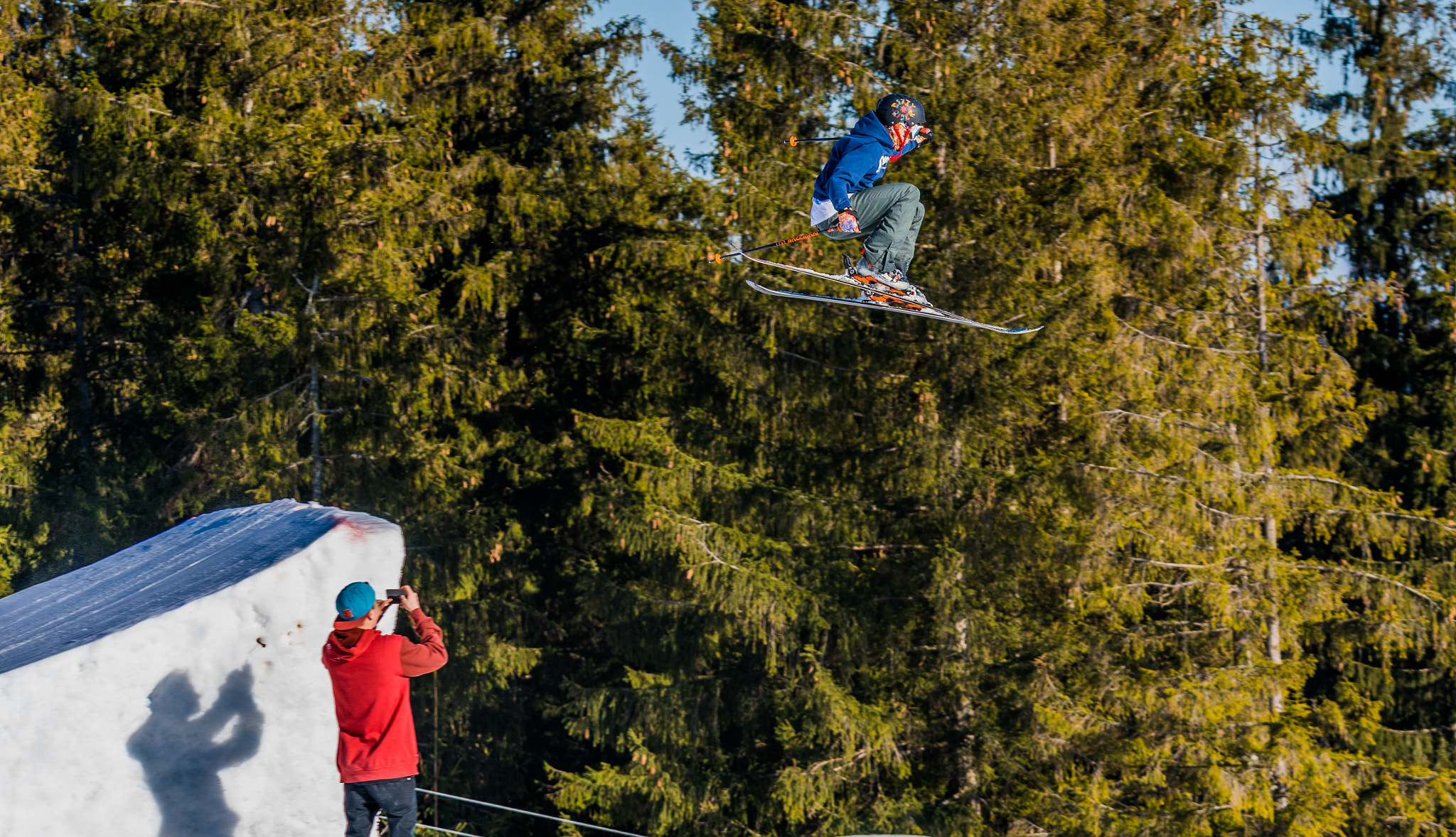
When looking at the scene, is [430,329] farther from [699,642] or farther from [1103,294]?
A: [1103,294]

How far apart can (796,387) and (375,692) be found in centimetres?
798

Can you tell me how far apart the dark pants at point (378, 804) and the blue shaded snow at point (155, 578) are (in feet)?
3.22

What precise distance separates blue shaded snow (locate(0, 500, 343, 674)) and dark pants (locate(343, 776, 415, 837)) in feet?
3.22

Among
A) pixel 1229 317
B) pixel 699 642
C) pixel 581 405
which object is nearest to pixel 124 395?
pixel 581 405

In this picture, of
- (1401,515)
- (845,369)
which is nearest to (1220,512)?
(1401,515)

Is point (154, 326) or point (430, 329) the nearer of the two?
point (430, 329)

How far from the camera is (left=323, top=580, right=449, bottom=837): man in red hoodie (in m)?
4.16

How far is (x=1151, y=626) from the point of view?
11516 mm

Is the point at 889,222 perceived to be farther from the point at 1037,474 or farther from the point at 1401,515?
the point at 1401,515

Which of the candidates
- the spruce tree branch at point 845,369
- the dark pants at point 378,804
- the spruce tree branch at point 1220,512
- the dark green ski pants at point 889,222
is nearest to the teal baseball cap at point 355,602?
the dark pants at point 378,804

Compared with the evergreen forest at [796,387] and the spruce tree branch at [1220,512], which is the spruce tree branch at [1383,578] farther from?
the spruce tree branch at [1220,512]

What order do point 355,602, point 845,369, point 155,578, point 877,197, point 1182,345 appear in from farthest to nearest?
point 845,369 → point 1182,345 → point 877,197 → point 155,578 → point 355,602

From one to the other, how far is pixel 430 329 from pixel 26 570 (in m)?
7.45

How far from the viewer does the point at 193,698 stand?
474 cm
